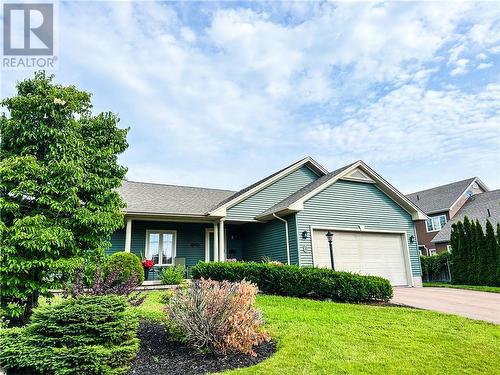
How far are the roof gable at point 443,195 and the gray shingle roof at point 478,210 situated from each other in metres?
1.02

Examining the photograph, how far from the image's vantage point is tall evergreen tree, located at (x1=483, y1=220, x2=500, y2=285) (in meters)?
17.6

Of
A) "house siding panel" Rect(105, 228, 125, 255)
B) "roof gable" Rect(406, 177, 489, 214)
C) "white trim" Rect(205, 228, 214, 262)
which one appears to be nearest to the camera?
"house siding panel" Rect(105, 228, 125, 255)

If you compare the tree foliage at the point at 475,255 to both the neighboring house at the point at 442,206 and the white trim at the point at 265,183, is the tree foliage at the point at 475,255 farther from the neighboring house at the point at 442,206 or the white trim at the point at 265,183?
the white trim at the point at 265,183

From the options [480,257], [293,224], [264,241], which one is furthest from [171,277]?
[480,257]

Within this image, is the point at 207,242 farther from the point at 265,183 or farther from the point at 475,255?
the point at 475,255

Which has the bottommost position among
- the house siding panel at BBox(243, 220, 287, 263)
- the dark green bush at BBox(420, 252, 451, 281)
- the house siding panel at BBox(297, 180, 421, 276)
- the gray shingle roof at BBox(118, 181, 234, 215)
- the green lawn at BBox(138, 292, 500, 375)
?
the dark green bush at BBox(420, 252, 451, 281)

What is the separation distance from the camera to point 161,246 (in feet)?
49.5

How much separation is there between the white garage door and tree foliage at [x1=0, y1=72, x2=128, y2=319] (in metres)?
9.21

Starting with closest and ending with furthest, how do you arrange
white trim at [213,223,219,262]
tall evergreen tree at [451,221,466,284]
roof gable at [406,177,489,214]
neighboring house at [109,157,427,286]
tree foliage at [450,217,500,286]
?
neighboring house at [109,157,427,286]
white trim at [213,223,219,262]
tree foliage at [450,217,500,286]
tall evergreen tree at [451,221,466,284]
roof gable at [406,177,489,214]

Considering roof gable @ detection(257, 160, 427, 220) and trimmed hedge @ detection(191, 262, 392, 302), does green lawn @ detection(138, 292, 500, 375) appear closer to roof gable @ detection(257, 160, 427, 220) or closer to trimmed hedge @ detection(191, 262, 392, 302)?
trimmed hedge @ detection(191, 262, 392, 302)

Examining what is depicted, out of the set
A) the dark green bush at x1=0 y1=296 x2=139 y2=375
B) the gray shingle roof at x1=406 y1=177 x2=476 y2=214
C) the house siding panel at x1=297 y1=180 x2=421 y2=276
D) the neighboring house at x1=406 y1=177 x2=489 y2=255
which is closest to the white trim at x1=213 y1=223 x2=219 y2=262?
the house siding panel at x1=297 y1=180 x2=421 y2=276

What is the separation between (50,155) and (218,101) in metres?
7.97

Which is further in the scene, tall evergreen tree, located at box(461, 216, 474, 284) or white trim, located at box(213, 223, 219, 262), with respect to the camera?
tall evergreen tree, located at box(461, 216, 474, 284)

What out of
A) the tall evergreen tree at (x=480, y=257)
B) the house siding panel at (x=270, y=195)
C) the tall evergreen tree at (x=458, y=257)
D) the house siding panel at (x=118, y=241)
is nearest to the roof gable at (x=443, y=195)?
the tall evergreen tree at (x=458, y=257)
